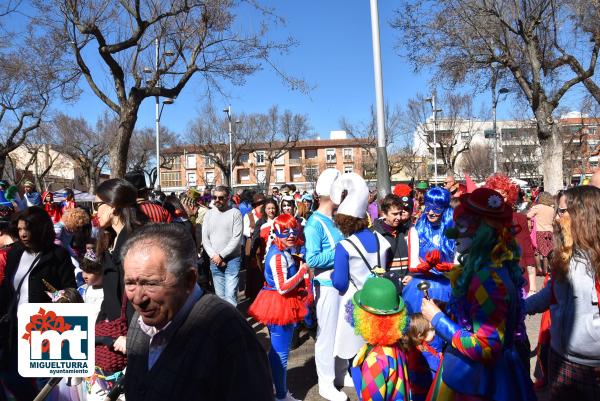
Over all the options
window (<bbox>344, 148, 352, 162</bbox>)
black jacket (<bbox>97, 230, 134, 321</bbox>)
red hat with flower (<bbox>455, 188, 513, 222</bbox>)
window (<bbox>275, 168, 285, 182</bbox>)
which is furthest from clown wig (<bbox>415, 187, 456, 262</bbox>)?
window (<bbox>275, 168, 285, 182</bbox>)

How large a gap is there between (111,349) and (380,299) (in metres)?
1.69

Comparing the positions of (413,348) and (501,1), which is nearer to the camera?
(413,348)

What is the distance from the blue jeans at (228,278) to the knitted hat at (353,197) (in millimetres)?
2799

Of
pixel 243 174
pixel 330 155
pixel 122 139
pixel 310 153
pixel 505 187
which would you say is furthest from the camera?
pixel 243 174

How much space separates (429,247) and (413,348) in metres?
1.09

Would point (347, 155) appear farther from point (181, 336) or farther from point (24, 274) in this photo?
point (181, 336)

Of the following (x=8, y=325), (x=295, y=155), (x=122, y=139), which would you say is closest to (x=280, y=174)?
(x=295, y=155)

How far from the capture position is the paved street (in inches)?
186

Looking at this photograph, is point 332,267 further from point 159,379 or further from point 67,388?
point 159,379

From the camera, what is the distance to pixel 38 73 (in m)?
12.0

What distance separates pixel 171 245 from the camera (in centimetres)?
185

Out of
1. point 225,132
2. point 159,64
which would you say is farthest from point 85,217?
point 225,132

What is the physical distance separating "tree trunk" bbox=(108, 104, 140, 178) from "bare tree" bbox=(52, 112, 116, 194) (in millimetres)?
34058

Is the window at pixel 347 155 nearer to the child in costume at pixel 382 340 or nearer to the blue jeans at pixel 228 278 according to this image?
the blue jeans at pixel 228 278
